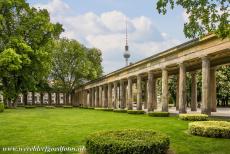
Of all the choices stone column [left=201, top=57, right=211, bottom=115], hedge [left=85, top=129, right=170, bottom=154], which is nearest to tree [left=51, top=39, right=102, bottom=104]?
stone column [left=201, top=57, right=211, bottom=115]

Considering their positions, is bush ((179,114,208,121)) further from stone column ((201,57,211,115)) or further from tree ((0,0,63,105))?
tree ((0,0,63,105))

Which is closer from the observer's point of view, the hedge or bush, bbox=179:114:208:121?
the hedge

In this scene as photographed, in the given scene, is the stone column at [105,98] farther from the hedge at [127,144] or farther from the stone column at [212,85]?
the hedge at [127,144]

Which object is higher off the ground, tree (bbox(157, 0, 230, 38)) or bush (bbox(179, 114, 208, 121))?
tree (bbox(157, 0, 230, 38))

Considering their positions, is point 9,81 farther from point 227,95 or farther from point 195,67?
point 227,95

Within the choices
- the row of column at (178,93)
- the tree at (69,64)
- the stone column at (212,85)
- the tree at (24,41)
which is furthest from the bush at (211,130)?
the tree at (69,64)

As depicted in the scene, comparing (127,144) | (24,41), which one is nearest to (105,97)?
(24,41)

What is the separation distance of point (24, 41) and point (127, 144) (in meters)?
42.9

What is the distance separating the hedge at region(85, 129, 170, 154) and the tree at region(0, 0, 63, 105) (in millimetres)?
38590

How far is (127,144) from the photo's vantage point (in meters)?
10.8

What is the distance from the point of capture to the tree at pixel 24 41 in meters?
49.0

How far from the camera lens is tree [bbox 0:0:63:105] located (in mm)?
49031

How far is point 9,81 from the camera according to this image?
170 feet

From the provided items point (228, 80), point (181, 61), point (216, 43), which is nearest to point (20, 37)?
point (181, 61)
